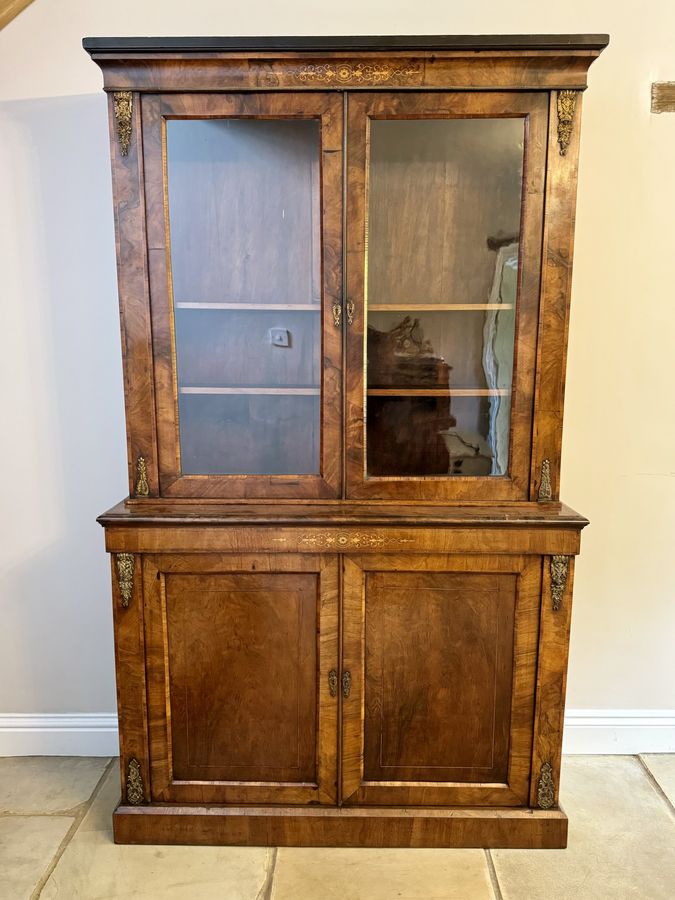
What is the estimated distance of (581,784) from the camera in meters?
2.00

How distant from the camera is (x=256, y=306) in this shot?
1604 mm

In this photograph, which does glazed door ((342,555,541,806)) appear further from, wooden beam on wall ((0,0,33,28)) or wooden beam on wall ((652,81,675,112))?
wooden beam on wall ((0,0,33,28))

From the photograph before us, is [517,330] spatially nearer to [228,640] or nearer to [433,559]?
[433,559]

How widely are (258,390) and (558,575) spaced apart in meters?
0.91

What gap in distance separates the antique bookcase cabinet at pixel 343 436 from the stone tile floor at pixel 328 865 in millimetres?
51

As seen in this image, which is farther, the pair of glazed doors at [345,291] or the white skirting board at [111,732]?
the white skirting board at [111,732]

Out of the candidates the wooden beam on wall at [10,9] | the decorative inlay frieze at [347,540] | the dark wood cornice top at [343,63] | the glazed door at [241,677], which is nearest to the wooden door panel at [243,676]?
the glazed door at [241,677]

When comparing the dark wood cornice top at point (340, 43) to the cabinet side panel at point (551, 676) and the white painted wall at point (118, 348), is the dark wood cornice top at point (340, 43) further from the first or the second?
the cabinet side panel at point (551, 676)

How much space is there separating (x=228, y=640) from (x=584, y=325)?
1.44m

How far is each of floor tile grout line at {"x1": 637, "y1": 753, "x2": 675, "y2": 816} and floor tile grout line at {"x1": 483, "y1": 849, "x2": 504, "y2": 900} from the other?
0.62 metres

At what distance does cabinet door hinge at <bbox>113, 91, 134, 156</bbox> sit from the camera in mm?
1480

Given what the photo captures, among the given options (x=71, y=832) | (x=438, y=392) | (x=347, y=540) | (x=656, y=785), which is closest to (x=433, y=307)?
(x=438, y=392)

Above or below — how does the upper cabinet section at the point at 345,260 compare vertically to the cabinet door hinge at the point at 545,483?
above

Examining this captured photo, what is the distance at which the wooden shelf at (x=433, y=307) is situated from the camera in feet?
5.17
